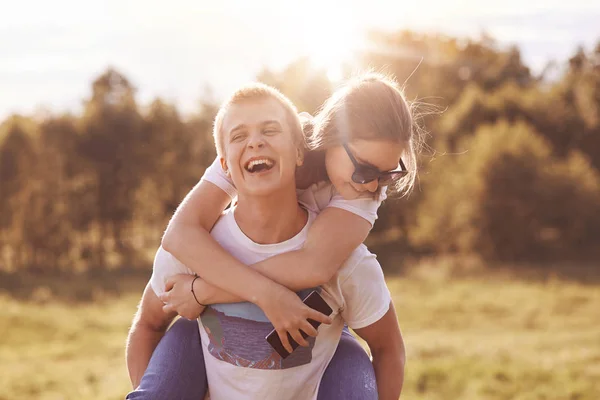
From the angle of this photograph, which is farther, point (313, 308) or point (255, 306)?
point (255, 306)

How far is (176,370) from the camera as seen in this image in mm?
2754

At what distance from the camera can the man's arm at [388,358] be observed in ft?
9.27

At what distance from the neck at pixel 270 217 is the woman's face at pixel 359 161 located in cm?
18

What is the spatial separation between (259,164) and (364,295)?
0.63 metres

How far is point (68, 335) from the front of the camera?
17.8 metres

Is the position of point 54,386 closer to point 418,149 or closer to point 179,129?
point 418,149

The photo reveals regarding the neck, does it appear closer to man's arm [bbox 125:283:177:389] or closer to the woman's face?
the woman's face

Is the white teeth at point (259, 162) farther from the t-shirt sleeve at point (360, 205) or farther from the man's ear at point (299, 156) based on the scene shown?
the t-shirt sleeve at point (360, 205)

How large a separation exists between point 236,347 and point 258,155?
725 millimetres

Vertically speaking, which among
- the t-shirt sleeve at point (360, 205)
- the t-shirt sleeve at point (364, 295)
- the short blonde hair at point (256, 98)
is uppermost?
the short blonde hair at point (256, 98)

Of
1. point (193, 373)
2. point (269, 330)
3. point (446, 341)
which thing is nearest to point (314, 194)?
point (269, 330)

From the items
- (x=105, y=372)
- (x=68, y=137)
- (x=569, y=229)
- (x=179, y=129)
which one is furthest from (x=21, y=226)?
(x=569, y=229)

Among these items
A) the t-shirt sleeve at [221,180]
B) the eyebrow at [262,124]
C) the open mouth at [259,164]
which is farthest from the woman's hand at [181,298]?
the eyebrow at [262,124]

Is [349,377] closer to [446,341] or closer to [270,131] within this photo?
[270,131]
